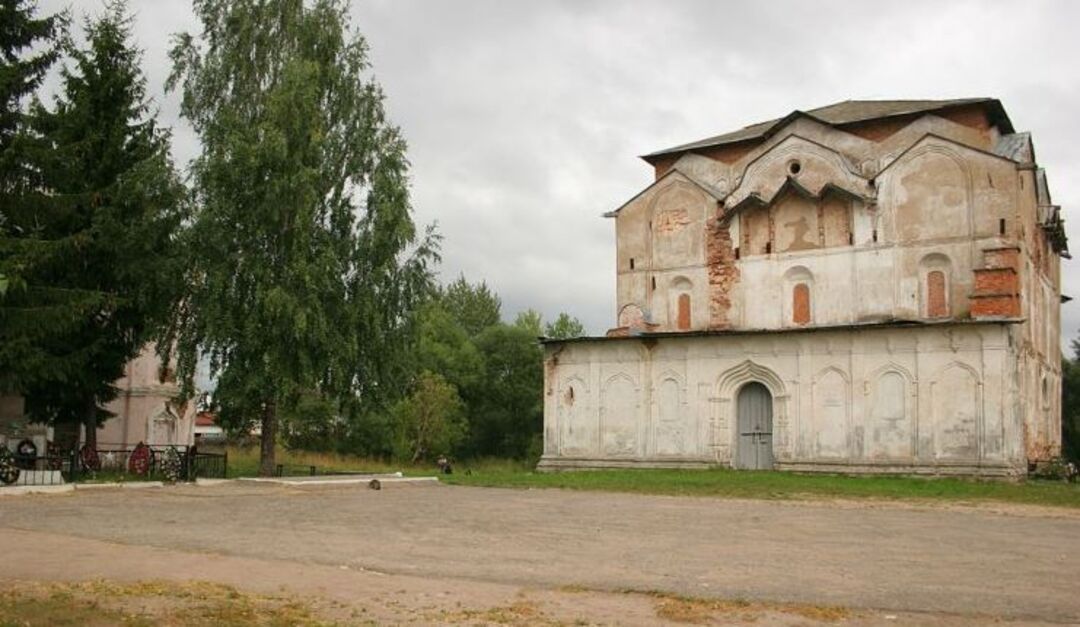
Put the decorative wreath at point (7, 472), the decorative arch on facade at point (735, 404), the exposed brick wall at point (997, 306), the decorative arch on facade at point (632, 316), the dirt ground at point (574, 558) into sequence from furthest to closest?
the decorative arch on facade at point (632, 316), the decorative arch on facade at point (735, 404), the exposed brick wall at point (997, 306), the decorative wreath at point (7, 472), the dirt ground at point (574, 558)

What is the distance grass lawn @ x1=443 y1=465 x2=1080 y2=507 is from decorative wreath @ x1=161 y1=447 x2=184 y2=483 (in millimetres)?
7569

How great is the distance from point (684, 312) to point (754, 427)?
612cm

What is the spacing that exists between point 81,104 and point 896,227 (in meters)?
26.8

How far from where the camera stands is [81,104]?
28359 millimetres

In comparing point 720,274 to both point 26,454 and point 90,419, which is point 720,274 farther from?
point 26,454

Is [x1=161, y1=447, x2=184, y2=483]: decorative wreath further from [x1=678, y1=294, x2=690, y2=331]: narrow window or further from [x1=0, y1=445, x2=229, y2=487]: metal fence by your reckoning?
[x1=678, y1=294, x2=690, y2=331]: narrow window

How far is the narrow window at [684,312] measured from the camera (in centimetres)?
3928

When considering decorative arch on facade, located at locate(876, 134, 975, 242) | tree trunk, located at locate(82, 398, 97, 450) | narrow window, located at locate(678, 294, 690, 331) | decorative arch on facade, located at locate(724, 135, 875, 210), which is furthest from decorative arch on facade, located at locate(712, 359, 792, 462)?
tree trunk, located at locate(82, 398, 97, 450)

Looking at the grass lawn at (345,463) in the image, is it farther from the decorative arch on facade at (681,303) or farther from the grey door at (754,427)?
the grey door at (754,427)

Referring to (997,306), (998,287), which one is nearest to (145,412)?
(997,306)

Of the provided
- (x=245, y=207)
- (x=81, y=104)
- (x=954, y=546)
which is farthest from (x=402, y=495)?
(x=81, y=104)

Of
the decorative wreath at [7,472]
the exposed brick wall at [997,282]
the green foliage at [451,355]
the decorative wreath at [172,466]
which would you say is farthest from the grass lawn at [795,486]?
the green foliage at [451,355]

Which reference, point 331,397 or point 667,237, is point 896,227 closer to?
point 667,237

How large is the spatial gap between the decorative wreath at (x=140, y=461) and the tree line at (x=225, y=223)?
6.17 ft
